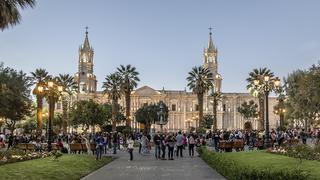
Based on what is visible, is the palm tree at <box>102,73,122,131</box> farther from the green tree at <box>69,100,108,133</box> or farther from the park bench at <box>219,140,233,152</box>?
the park bench at <box>219,140,233,152</box>

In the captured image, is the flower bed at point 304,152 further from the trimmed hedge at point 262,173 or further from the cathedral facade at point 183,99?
the cathedral facade at point 183,99

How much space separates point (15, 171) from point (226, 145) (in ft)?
65.1

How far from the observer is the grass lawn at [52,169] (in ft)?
63.8

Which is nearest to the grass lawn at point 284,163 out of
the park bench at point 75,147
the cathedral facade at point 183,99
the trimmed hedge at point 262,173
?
the trimmed hedge at point 262,173

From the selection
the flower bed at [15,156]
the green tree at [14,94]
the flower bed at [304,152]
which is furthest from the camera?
the green tree at [14,94]

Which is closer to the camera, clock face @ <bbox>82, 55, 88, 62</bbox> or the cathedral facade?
clock face @ <bbox>82, 55, 88, 62</bbox>

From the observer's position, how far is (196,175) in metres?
21.5

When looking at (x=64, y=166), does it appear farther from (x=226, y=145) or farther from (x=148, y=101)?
(x=148, y=101)

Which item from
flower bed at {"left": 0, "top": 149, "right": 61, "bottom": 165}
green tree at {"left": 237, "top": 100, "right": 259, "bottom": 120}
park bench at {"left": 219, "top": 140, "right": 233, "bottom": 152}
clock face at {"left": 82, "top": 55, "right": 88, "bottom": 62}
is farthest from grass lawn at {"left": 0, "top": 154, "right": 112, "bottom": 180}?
clock face at {"left": 82, "top": 55, "right": 88, "bottom": 62}

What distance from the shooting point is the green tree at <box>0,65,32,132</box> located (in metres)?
58.2

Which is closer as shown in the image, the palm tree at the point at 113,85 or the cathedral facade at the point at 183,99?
the palm tree at the point at 113,85

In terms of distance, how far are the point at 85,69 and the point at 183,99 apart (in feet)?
89.9

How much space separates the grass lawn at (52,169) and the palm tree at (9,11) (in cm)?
539

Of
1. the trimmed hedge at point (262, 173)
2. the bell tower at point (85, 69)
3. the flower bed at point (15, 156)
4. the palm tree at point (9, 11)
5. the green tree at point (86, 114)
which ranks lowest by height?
the flower bed at point (15, 156)
